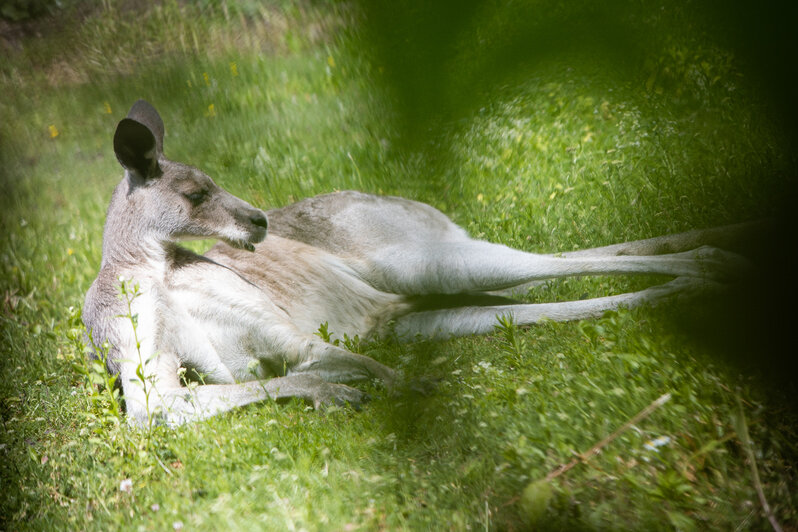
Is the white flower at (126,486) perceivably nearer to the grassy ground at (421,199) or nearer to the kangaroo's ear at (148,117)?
the grassy ground at (421,199)

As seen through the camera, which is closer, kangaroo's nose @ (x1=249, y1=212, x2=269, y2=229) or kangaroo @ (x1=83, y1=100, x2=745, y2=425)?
kangaroo @ (x1=83, y1=100, x2=745, y2=425)

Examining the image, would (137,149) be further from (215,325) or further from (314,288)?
(314,288)

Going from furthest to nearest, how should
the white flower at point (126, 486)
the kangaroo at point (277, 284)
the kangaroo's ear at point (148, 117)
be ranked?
the kangaroo's ear at point (148, 117) < the kangaroo at point (277, 284) < the white flower at point (126, 486)

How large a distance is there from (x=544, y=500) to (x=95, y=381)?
1.80 metres

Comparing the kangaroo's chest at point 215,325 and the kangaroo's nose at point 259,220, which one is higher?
the kangaroo's nose at point 259,220

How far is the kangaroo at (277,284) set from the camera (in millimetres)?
2859

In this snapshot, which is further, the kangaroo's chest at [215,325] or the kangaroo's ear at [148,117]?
the kangaroo's ear at [148,117]

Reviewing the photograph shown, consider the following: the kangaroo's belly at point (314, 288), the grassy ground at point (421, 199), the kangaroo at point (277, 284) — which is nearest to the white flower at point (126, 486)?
the grassy ground at point (421, 199)

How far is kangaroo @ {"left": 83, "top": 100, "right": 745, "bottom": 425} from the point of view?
2859 mm

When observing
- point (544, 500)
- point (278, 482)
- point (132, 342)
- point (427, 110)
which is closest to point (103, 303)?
point (132, 342)

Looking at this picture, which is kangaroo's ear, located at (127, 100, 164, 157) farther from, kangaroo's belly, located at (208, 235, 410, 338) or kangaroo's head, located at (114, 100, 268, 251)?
kangaroo's belly, located at (208, 235, 410, 338)

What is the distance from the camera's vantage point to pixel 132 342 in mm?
2857

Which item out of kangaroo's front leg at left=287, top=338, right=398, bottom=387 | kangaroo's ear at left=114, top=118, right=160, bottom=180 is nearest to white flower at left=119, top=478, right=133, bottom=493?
kangaroo's front leg at left=287, top=338, right=398, bottom=387

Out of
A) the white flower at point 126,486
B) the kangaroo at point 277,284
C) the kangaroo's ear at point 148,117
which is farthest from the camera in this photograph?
the kangaroo's ear at point 148,117
